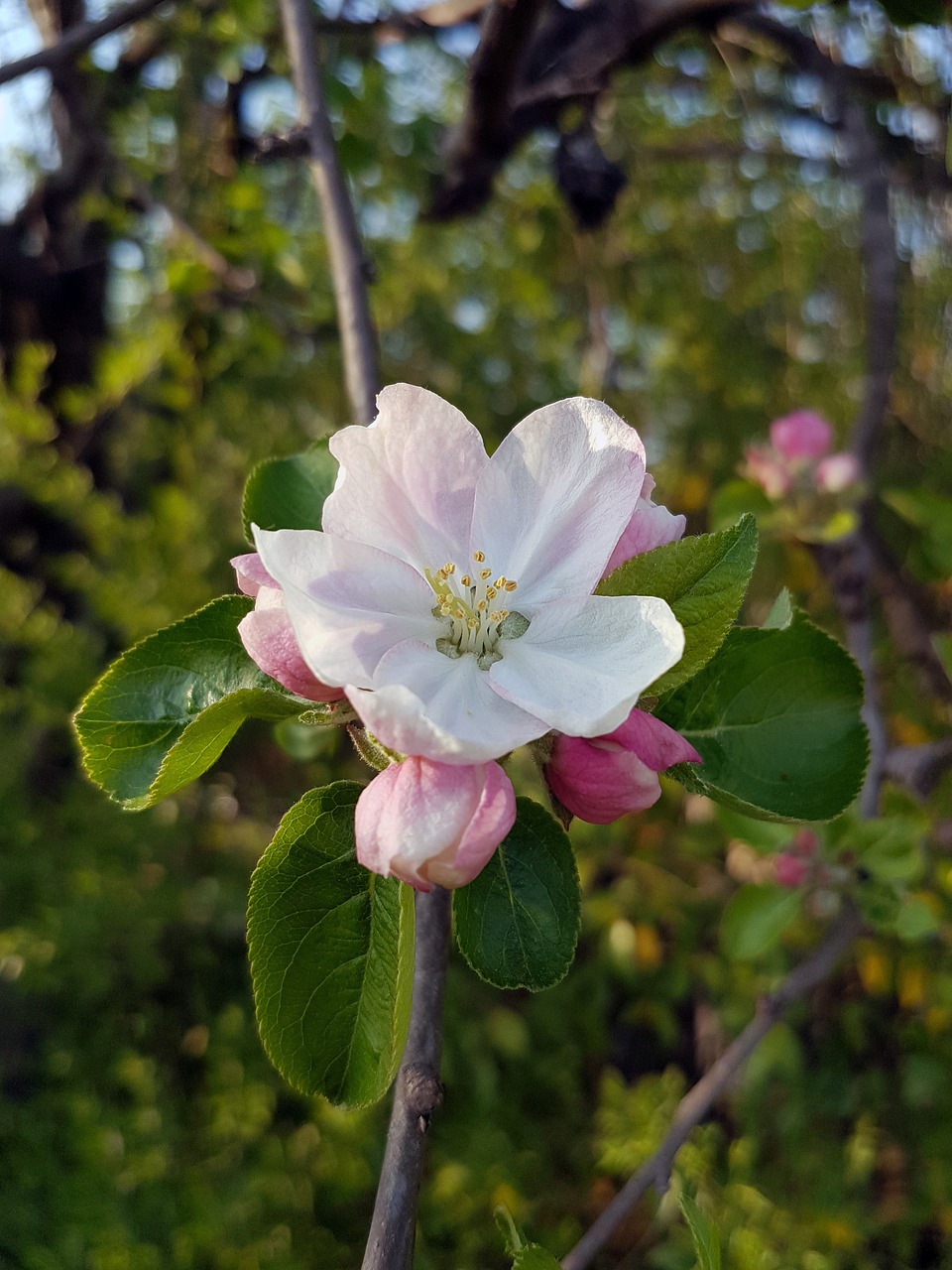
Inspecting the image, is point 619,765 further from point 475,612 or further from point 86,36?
point 86,36

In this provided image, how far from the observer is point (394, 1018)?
75cm

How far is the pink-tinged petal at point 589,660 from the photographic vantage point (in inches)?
26.0

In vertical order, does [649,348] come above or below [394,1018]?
below

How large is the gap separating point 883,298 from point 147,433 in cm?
220

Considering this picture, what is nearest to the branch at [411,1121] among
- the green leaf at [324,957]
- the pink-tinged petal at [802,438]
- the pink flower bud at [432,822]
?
the green leaf at [324,957]

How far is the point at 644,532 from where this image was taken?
31.5 inches

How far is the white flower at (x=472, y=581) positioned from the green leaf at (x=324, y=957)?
175 millimetres

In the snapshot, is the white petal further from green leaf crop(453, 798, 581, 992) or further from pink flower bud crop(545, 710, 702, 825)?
green leaf crop(453, 798, 581, 992)

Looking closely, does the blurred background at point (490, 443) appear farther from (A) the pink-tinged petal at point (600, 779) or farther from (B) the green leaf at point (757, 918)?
(A) the pink-tinged petal at point (600, 779)

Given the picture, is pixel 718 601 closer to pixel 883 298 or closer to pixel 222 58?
pixel 883 298

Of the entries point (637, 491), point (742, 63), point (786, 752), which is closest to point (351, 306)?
point (637, 491)

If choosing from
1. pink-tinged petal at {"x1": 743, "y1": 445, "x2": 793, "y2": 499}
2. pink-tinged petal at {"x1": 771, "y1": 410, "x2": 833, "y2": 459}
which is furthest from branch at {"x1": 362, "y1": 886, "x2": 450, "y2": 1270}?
pink-tinged petal at {"x1": 771, "y1": 410, "x2": 833, "y2": 459}

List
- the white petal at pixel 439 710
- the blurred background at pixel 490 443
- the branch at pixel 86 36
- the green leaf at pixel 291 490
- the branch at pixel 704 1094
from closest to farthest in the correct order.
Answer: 1. the white petal at pixel 439 710
2. the green leaf at pixel 291 490
3. the branch at pixel 704 1094
4. the branch at pixel 86 36
5. the blurred background at pixel 490 443

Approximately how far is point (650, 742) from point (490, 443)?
1.96 metres
